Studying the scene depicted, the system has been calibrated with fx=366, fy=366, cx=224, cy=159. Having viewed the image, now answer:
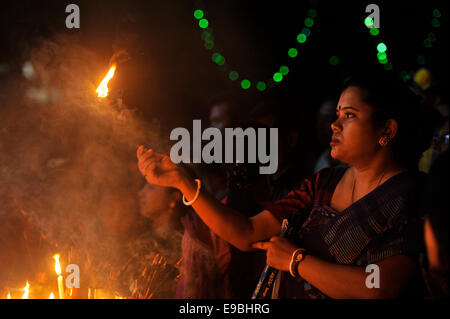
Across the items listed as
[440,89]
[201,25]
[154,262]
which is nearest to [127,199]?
[154,262]

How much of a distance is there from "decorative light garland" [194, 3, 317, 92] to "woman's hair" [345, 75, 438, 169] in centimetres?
70

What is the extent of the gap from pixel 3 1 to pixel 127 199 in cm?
129

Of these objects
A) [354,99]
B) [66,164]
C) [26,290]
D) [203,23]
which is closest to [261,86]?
[203,23]

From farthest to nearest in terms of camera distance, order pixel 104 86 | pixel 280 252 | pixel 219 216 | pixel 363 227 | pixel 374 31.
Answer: pixel 374 31 < pixel 104 86 < pixel 219 216 < pixel 280 252 < pixel 363 227

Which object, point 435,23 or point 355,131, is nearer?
point 355,131

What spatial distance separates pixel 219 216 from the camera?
1.75 m

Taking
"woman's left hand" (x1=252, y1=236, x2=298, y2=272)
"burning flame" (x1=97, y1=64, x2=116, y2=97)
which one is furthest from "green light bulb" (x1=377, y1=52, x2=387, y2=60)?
"burning flame" (x1=97, y1=64, x2=116, y2=97)

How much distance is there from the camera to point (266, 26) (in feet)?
6.98

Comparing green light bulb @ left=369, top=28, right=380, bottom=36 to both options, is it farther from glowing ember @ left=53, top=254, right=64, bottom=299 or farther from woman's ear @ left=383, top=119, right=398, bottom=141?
glowing ember @ left=53, top=254, right=64, bottom=299

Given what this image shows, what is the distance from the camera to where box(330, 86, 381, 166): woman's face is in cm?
146

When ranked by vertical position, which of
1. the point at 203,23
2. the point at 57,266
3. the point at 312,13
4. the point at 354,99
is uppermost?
the point at 312,13

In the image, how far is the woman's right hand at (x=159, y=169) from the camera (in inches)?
71.4

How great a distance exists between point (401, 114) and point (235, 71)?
38.7 inches

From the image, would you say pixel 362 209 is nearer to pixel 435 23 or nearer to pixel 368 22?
pixel 368 22
